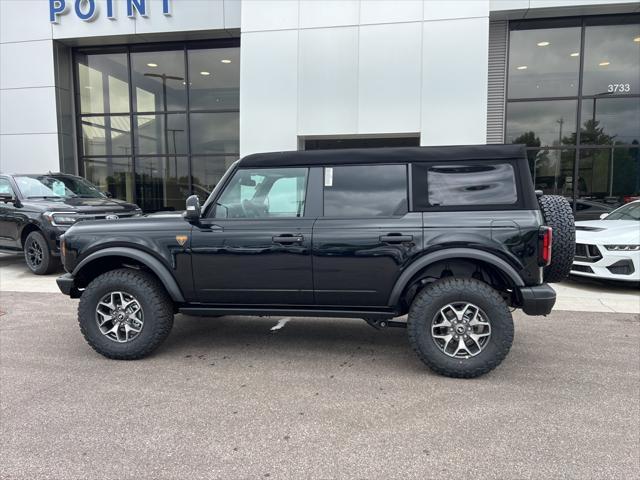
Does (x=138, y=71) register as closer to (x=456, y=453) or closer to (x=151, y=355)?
(x=151, y=355)

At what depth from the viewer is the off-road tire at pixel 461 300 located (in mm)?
3537

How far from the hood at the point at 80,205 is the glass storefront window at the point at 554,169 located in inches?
370

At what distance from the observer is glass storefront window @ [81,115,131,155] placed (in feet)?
44.9

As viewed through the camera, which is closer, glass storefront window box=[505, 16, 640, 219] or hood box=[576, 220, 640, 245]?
hood box=[576, 220, 640, 245]

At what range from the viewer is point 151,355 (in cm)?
418

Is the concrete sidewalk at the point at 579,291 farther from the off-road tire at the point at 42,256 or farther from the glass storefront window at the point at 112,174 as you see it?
the glass storefront window at the point at 112,174

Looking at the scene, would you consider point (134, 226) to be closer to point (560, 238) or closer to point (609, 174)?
point (560, 238)

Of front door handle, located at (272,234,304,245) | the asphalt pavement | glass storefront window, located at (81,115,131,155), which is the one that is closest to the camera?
the asphalt pavement

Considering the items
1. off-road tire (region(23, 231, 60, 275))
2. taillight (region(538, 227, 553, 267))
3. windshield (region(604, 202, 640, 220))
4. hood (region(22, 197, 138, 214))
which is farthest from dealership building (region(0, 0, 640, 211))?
taillight (region(538, 227, 553, 267))

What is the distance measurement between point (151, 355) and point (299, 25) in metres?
8.22

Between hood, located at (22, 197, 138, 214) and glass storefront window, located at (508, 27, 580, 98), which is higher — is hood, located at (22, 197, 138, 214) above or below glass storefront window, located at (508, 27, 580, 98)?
below

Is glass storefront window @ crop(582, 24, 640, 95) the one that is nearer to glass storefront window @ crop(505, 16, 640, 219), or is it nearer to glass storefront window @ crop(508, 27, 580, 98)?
glass storefront window @ crop(505, 16, 640, 219)

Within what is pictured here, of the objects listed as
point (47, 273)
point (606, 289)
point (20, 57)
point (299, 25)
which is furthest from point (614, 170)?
point (20, 57)

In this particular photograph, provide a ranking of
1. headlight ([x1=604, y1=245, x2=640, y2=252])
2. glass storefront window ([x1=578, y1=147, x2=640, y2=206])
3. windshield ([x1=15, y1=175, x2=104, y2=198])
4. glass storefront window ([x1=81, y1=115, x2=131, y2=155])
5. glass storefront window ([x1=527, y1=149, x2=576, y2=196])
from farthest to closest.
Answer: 1. glass storefront window ([x1=81, y1=115, x2=131, y2=155])
2. glass storefront window ([x1=527, y1=149, x2=576, y2=196])
3. glass storefront window ([x1=578, y1=147, x2=640, y2=206])
4. windshield ([x1=15, y1=175, x2=104, y2=198])
5. headlight ([x1=604, y1=245, x2=640, y2=252])
